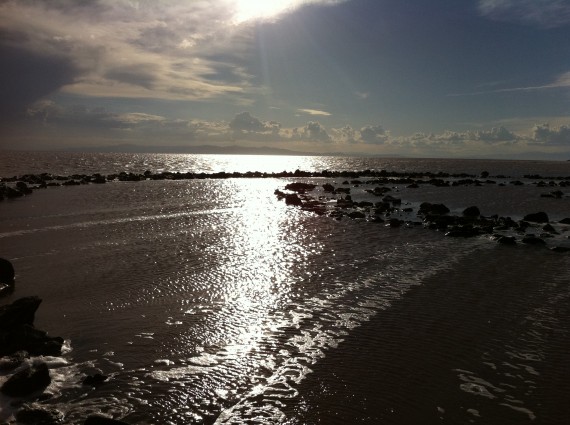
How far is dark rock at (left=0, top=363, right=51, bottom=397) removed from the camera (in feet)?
32.7

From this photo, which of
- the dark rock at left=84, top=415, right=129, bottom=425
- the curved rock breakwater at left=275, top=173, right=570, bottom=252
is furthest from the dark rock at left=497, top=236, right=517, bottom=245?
the dark rock at left=84, top=415, right=129, bottom=425

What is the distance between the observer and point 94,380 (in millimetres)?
10555

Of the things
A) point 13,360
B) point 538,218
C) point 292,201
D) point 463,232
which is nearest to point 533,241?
point 463,232

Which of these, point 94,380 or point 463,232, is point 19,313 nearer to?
point 94,380

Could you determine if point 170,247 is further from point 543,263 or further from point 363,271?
point 543,263

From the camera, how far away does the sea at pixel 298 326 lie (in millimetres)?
9789

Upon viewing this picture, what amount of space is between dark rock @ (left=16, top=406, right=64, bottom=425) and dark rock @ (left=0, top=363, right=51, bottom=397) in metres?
0.87

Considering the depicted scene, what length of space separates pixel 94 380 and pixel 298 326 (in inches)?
243

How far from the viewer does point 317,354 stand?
12.2 m

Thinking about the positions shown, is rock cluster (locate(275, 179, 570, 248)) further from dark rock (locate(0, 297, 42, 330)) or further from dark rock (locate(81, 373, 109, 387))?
dark rock (locate(0, 297, 42, 330))

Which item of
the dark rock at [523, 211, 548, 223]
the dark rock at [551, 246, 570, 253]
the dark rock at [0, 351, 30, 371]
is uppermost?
the dark rock at [523, 211, 548, 223]

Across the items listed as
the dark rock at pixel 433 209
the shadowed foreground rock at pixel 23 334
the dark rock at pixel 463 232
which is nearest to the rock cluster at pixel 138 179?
the dark rock at pixel 433 209

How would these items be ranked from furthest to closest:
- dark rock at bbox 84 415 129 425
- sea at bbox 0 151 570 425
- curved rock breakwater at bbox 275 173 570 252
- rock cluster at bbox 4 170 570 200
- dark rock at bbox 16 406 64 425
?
1. rock cluster at bbox 4 170 570 200
2. curved rock breakwater at bbox 275 173 570 252
3. sea at bbox 0 151 570 425
4. dark rock at bbox 16 406 64 425
5. dark rock at bbox 84 415 129 425

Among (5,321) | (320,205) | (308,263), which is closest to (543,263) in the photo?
(308,263)
